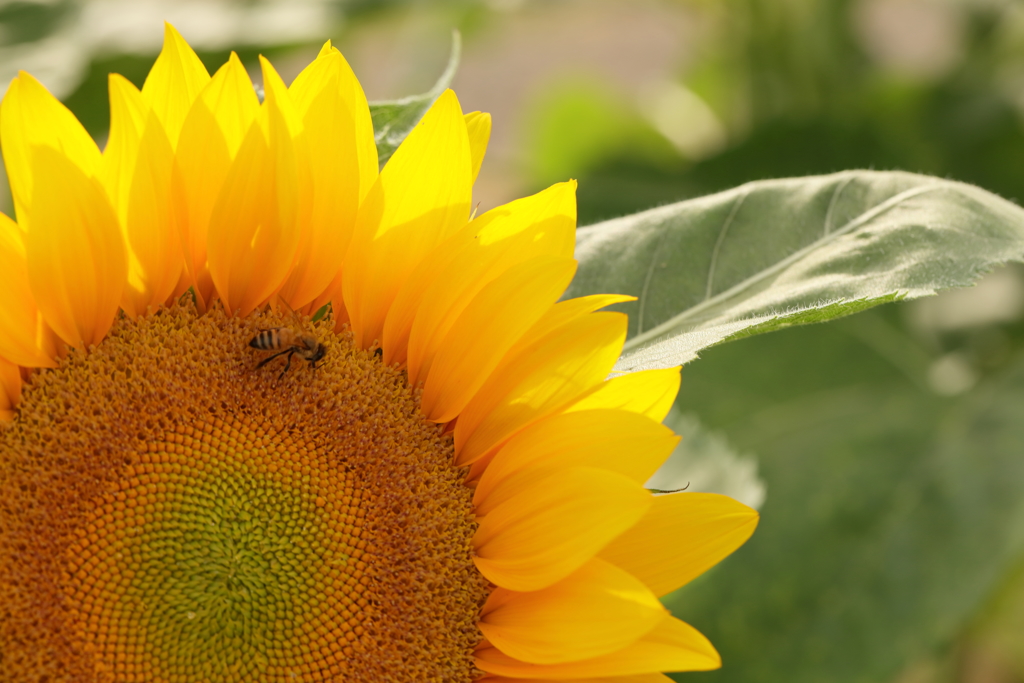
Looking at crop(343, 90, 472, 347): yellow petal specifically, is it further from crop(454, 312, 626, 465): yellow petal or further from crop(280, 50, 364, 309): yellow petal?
crop(454, 312, 626, 465): yellow petal

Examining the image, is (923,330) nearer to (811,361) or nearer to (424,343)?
(811,361)

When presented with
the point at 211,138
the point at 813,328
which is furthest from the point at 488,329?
the point at 813,328

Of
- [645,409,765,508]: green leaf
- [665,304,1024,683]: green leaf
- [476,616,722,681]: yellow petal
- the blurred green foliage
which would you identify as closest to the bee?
[476,616,722,681]: yellow petal

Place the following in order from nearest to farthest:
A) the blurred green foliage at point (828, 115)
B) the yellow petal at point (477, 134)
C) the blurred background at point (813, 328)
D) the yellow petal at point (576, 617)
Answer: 1. the yellow petal at point (576, 617)
2. the yellow petal at point (477, 134)
3. the blurred background at point (813, 328)
4. the blurred green foliage at point (828, 115)

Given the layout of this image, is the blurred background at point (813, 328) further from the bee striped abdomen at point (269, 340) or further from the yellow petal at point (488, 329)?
the bee striped abdomen at point (269, 340)

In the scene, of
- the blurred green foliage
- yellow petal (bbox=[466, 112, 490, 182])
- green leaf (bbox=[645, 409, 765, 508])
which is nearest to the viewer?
yellow petal (bbox=[466, 112, 490, 182])

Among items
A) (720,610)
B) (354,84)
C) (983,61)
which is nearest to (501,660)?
(354,84)

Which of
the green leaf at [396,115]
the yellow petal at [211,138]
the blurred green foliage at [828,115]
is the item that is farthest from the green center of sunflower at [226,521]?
the blurred green foliage at [828,115]
